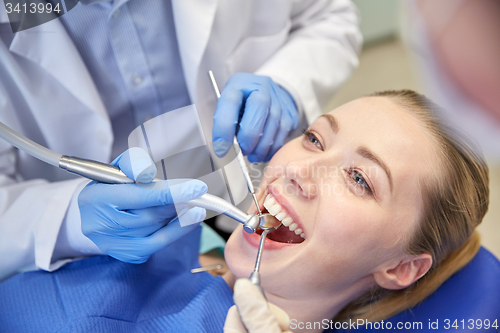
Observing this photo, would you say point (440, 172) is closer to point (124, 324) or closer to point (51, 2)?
point (124, 324)

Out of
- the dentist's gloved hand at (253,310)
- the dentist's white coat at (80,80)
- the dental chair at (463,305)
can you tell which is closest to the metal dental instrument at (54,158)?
the dentist's white coat at (80,80)

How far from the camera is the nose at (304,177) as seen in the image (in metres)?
0.90

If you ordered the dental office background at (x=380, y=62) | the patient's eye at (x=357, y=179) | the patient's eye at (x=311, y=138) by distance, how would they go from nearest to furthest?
the patient's eye at (x=357, y=179) → the patient's eye at (x=311, y=138) → the dental office background at (x=380, y=62)

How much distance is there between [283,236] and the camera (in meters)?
→ 1.04

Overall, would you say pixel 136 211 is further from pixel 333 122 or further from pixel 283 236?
pixel 333 122

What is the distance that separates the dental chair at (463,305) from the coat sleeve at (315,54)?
63 centimetres

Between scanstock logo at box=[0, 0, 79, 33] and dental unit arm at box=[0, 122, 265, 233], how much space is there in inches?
11.3

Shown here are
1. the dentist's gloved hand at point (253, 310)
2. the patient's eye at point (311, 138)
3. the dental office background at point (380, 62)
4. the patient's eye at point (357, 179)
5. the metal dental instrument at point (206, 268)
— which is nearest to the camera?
the dentist's gloved hand at point (253, 310)

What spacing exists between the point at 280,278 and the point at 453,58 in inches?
29.2

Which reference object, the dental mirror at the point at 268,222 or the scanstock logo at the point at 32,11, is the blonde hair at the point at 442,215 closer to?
the dental mirror at the point at 268,222

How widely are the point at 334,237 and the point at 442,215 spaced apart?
0.99 ft

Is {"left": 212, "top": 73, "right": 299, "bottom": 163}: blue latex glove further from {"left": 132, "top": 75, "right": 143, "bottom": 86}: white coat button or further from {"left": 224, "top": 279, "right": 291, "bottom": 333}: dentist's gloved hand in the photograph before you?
{"left": 224, "top": 279, "right": 291, "bottom": 333}: dentist's gloved hand

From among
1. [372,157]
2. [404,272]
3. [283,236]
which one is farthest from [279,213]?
[404,272]

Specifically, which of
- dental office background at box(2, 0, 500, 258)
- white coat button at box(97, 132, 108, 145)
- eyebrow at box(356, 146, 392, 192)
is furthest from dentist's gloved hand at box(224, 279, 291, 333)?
dental office background at box(2, 0, 500, 258)
